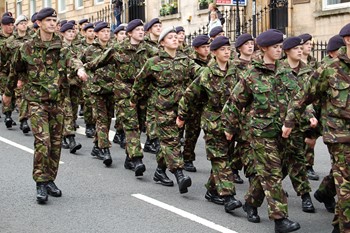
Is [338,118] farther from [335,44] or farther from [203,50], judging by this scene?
[203,50]

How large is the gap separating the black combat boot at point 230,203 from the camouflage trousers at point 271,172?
645 millimetres

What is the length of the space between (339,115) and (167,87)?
10.4 ft

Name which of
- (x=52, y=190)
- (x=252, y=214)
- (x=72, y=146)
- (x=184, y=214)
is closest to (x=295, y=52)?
(x=252, y=214)

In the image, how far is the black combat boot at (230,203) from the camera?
7613 millimetres

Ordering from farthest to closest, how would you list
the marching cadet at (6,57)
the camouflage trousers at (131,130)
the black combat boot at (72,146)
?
the marching cadet at (6,57)
the black combat boot at (72,146)
the camouflage trousers at (131,130)

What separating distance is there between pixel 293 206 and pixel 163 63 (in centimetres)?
233

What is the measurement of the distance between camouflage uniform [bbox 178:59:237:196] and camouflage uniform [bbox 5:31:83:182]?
1.42 metres

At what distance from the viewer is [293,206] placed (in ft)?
26.6

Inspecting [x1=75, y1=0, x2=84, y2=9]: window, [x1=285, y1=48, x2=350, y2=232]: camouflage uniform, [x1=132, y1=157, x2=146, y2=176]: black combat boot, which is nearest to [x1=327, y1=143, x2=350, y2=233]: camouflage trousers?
[x1=285, y1=48, x2=350, y2=232]: camouflage uniform

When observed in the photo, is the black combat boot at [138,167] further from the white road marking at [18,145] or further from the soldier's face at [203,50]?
the white road marking at [18,145]

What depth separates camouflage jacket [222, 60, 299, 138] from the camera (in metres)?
7.00

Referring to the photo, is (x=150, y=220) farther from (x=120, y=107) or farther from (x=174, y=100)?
(x=120, y=107)

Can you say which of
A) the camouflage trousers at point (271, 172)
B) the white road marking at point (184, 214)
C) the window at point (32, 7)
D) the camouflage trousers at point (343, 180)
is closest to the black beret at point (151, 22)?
the white road marking at point (184, 214)

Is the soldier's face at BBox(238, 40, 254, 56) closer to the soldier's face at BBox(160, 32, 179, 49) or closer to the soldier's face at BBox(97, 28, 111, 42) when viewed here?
the soldier's face at BBox(160, 32, 179, 49)
